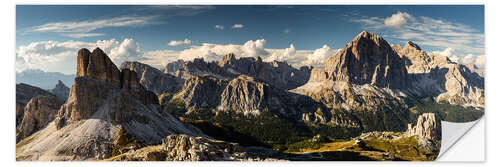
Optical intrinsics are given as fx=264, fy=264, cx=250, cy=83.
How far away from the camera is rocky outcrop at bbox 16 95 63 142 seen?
199 feet

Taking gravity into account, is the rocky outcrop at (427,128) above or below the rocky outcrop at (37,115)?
below

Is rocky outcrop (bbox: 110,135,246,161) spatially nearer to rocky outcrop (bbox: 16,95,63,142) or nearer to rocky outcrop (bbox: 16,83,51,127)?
rocky outcrop (bbox: 16,95,63,142)

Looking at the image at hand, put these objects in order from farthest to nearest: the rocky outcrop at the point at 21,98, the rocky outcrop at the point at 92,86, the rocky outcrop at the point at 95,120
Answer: the rocky outcrop at the point at 21,98 → the rocky outcrop at the point at 92,86 → the rocky outcrop at the point at 95,120

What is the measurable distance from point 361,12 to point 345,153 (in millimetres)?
40462

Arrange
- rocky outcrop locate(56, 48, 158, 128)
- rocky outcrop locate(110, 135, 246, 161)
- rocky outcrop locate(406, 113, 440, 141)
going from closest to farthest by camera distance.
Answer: rocky outcrop locate(110, 135, 246, 161), rocky outcrop locate(56, 48, 158, 128), rocky outcrop locate(406, 113, 440, 141)

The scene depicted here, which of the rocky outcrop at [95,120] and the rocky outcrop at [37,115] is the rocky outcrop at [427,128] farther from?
the rocky outcrop at [37,115]

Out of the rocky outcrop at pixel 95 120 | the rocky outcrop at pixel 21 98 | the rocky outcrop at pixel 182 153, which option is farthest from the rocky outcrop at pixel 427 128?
the rocky outcrop at pixel 21 98

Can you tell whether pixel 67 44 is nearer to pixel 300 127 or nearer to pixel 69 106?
pixel 69 106

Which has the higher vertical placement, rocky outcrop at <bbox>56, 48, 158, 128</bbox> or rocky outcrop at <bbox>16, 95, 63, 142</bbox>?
rocky outcrop at <bbox>56, 48, 158, 128</bbox>

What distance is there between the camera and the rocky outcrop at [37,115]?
60.7 metres

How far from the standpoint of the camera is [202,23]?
50.2 metres

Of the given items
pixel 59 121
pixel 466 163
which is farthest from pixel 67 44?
pixel 466 163

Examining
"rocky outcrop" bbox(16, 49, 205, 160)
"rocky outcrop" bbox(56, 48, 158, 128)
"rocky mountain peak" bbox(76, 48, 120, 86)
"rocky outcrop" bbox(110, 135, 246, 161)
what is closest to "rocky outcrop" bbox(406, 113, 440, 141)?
"rocky outcrop" bbox(110, 135, 246, 161)

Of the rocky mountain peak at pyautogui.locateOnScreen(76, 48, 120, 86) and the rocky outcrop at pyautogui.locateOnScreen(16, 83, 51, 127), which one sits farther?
the rocky outcrop at pyautogui.locateOnScreen(16, 83, 51, 127)
